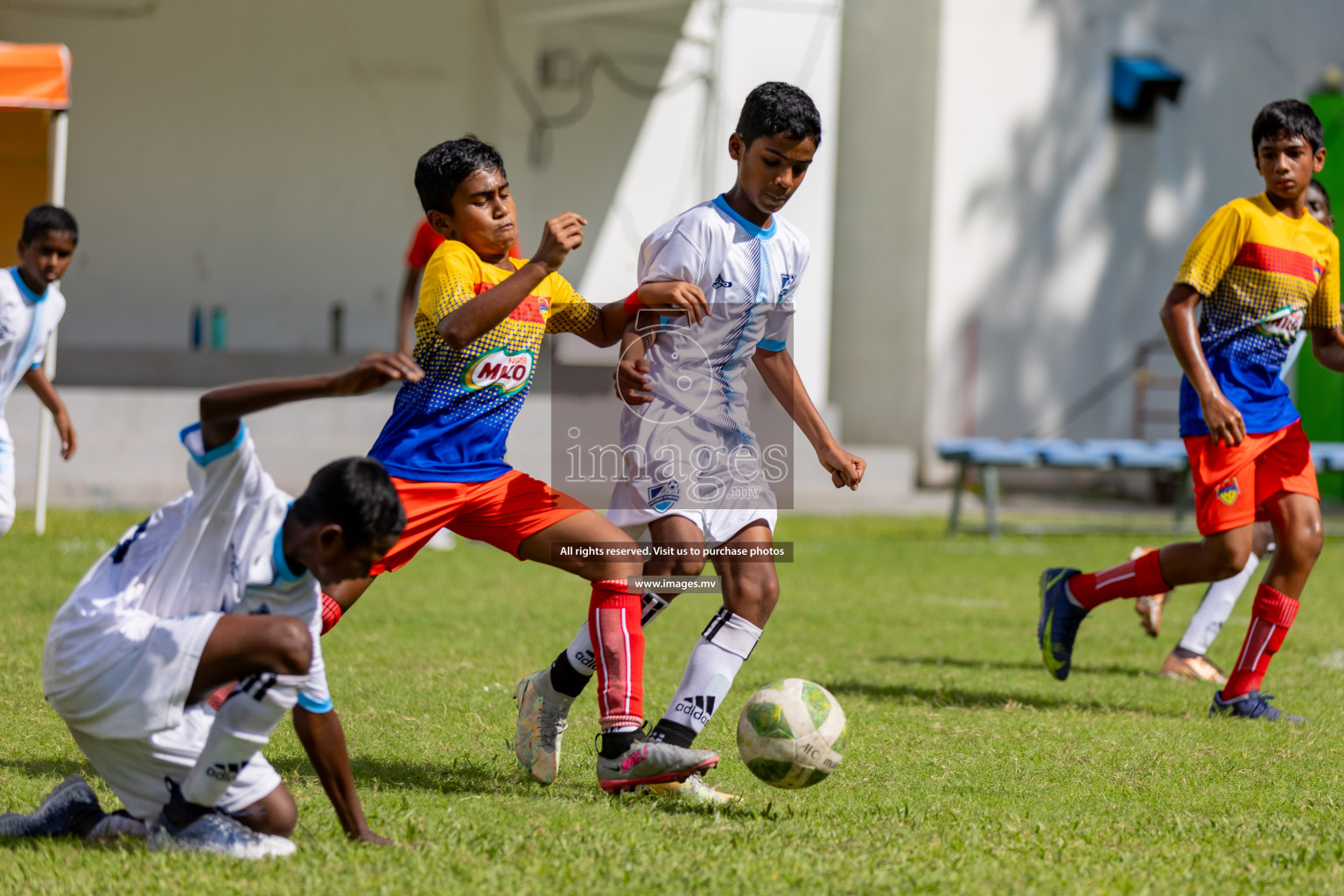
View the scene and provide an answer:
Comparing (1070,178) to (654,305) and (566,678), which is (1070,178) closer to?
(654,305)

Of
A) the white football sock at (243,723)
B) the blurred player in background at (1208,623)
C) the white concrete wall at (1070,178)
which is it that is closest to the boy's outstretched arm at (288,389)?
the white football sock at (243,723)

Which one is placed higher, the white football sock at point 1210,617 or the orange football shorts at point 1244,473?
the orange football shorts at point 1244,473

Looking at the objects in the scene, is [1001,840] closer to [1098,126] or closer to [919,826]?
[919,826]

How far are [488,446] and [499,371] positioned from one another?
210mm

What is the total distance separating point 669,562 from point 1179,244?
14.0 metres

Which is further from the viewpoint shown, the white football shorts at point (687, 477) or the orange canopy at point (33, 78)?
the orange canopy at point (33, 78)

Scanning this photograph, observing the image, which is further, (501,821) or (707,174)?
(707,174)

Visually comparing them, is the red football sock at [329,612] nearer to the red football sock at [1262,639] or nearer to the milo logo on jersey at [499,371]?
the milo logo on jersey at [499,371]

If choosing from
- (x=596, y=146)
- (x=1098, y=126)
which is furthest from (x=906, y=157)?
(x=596, y=146)

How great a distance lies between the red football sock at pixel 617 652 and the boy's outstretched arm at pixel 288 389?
50.2 inches

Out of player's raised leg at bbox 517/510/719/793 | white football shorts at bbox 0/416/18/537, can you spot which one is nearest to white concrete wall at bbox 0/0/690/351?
white football shorts at bbox 0/416/18/537

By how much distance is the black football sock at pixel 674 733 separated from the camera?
392cm

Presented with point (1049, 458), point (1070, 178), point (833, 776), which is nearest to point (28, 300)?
point (833, 776)

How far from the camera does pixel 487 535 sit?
13.5 ft
